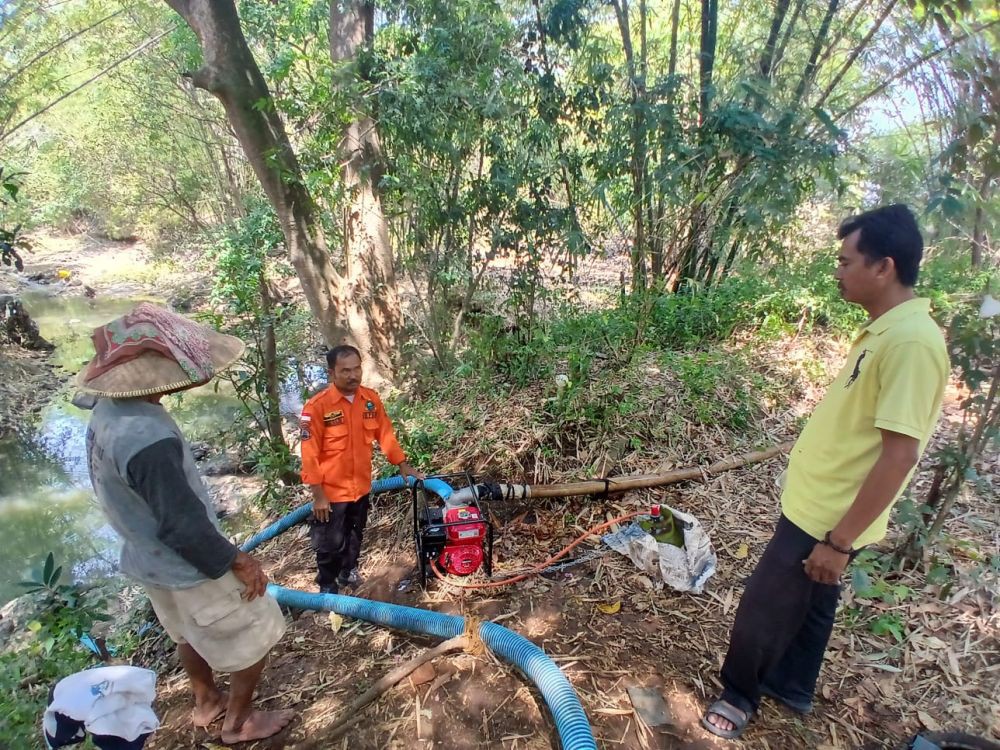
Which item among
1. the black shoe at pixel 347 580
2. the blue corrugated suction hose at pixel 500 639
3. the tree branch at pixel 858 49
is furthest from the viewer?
the tree branch at pixel 858 49

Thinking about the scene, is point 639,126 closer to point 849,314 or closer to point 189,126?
point 849,314

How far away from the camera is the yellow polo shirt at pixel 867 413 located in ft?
5.14

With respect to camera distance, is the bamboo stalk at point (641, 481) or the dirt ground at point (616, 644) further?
the bamboo stalk at point (641, 481)

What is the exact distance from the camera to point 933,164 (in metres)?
2.49

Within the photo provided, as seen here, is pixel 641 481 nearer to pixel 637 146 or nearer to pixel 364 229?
pixel 637 146

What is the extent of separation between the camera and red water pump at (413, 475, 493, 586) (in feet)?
9.82

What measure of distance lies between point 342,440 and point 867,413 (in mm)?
2470

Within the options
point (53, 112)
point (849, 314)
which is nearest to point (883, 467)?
point (849, 314)

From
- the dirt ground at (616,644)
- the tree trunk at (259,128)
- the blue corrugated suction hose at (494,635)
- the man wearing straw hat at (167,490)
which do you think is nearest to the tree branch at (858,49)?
the dirt ground at (616,644)

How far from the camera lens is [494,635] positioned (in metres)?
2.58

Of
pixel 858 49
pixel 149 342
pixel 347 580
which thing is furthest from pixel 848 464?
pixel 858 49

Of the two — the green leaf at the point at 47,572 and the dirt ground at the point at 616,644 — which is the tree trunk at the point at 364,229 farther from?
the green leaf at the point at 47,572

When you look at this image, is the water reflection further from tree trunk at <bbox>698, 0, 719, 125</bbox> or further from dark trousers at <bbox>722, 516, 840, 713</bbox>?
tree trunk at <bbox>698, 0, 719, 125</bbox>

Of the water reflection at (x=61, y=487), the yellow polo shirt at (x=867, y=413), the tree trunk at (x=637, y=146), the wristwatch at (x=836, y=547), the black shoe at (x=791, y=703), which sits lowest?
the water reflection at (x=61, y=487)
